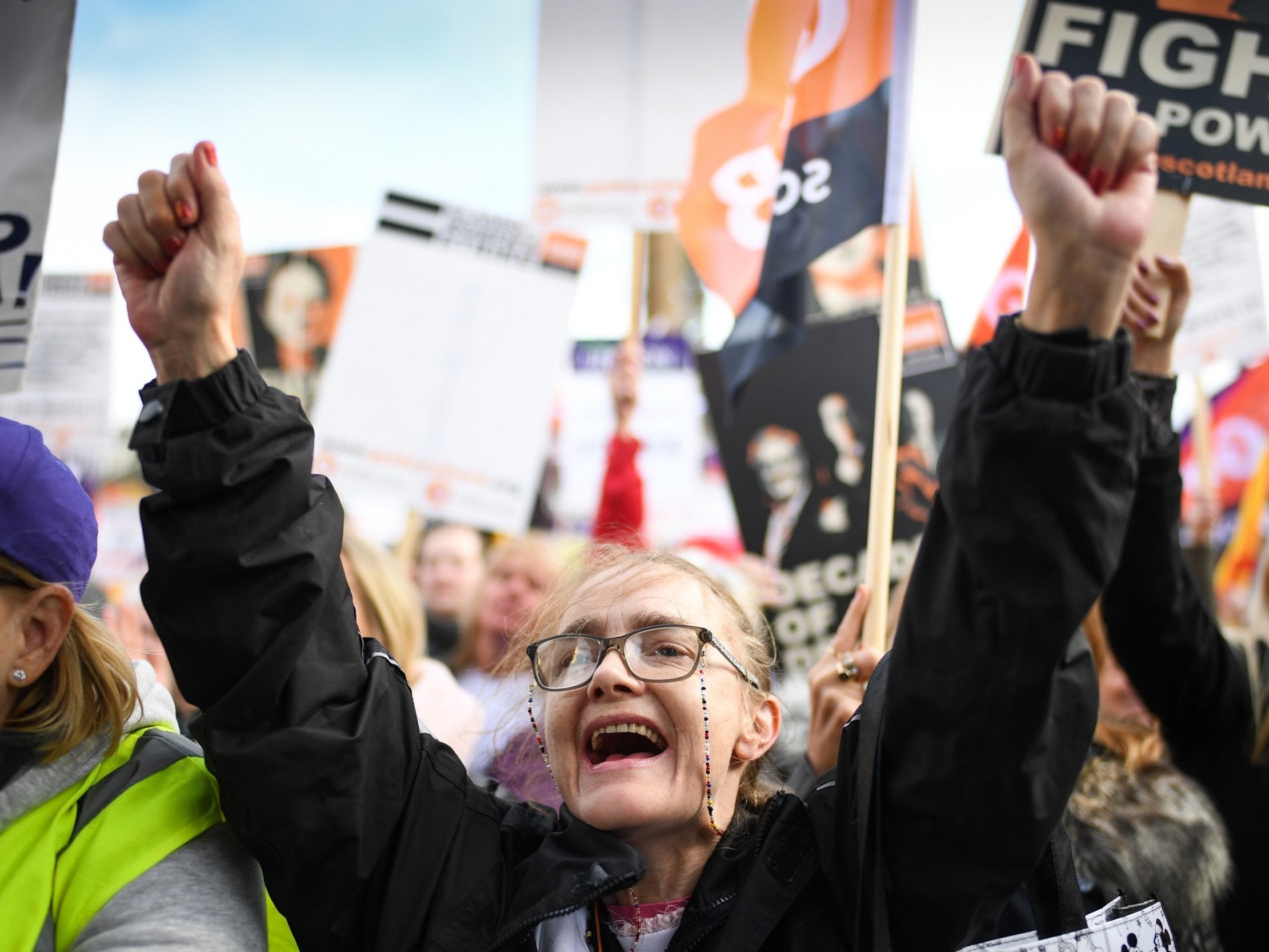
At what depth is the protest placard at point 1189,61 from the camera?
2750mm

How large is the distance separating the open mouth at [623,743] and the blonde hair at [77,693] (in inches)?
25.1

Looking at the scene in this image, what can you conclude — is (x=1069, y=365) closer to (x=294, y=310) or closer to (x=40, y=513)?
(x=40, y=513)

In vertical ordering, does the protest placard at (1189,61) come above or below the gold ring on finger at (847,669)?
above

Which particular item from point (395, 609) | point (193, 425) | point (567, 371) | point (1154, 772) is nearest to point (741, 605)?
point (193, 425)

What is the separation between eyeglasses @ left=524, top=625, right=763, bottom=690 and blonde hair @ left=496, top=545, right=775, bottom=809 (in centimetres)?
10

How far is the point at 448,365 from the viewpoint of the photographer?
4.46 meters

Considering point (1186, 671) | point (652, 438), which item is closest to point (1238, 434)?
point (652, 438)

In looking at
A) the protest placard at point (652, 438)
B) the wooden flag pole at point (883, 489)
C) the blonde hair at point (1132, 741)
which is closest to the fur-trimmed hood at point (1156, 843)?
the blonde hair at point (1132, 741)

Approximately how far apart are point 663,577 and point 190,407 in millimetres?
759

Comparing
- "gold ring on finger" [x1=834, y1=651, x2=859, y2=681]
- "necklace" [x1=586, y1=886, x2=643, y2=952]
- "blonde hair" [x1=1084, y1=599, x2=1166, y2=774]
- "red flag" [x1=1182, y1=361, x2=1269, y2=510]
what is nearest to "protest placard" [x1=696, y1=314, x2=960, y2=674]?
"blonde hair" [x1=1084, y1=599, x2=1166, y2=774]

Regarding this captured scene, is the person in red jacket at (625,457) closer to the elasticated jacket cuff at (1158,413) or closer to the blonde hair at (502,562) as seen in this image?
the blonde hair at (502,562)

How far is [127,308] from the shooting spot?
1440 millimetres

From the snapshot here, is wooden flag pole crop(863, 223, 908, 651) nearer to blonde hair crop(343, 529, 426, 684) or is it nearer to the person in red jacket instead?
blonde hair crop(343, 529, 426, 684)

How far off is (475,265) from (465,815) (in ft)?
10.3
